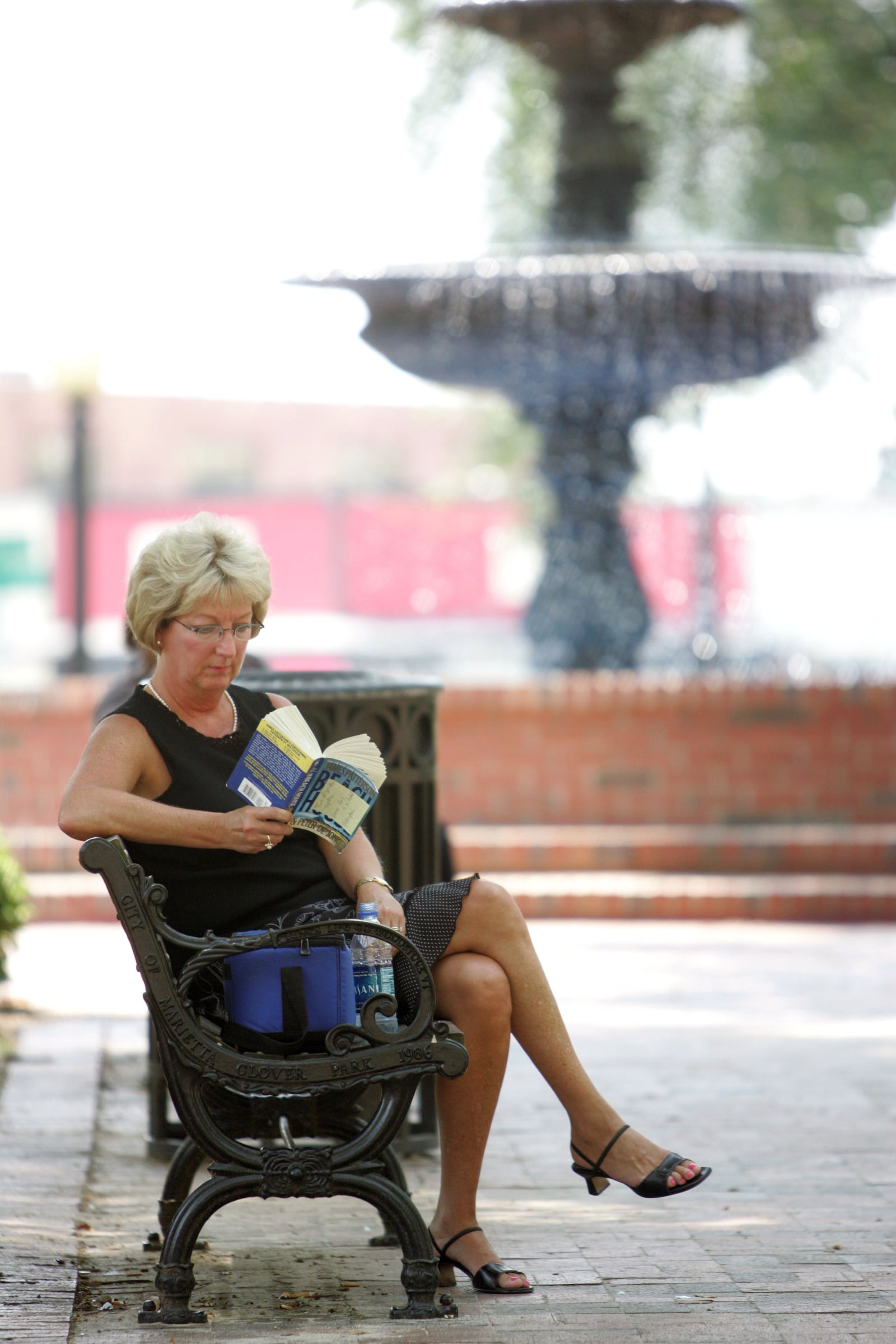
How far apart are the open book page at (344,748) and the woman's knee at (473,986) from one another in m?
0.41

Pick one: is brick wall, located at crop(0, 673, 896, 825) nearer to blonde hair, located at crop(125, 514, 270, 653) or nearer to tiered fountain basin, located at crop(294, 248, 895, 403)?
tiered fountain basin, located at crop(294, 248, 895, 403)

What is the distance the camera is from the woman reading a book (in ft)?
10.9

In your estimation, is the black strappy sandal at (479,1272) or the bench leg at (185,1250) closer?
the bench leg at (185,1250)

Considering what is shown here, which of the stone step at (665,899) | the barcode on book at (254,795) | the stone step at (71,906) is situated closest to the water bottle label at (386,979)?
the barcode on book at (254,795)

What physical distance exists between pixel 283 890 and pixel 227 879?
0.37ft

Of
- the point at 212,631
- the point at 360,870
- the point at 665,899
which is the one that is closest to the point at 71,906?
the point at 665,899

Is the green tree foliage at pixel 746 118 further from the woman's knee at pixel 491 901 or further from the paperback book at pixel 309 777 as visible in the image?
the paperback book at pixel 309 777

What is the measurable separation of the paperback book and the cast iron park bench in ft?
0.63

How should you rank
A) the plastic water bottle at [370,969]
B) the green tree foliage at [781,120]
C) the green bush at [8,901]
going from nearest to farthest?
the plastic water bottle at [370,969]
the green bush at [8,901]
the green tree foliage at [781,120]

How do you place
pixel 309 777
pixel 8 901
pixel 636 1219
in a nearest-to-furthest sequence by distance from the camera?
pixel 309 777 → pixel 636 1219 → pixel 8 901

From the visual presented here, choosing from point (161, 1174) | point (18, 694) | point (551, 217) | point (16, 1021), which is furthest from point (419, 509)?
point (161, 1174)

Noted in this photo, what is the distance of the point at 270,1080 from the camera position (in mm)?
3180

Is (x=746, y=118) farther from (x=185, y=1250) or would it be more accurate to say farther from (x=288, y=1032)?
(x=185, y=1250)

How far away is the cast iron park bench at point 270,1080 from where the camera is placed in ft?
10.4
